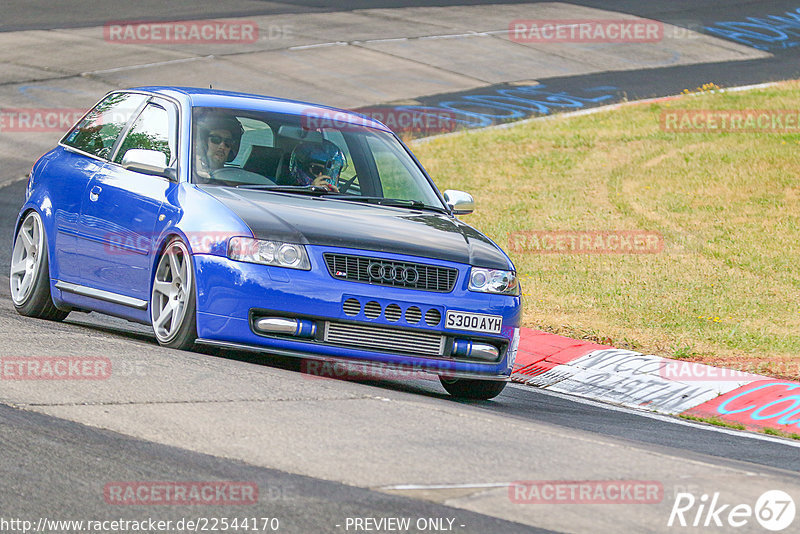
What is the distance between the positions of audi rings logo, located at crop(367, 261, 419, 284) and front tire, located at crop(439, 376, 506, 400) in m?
1.10

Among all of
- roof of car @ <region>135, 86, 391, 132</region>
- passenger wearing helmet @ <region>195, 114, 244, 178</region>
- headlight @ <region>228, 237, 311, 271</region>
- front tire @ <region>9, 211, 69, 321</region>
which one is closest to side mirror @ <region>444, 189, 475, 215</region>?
roof of car @ <region>135, 86, 391, 132</region>

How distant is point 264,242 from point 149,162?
46.5 inches

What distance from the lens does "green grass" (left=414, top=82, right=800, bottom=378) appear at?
11414 millimetres

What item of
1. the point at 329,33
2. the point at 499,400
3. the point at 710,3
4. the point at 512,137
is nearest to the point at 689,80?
the point at 512,137

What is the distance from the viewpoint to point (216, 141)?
27.3ft

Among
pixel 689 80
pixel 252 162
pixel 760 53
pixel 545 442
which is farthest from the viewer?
pixel 760 53

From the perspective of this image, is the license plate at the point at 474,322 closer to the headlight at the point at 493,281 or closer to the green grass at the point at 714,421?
the headlight at the point at 493,281

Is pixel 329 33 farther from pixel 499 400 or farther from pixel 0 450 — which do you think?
pixel 0 450

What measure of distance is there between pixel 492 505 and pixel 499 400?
3705 millimetres

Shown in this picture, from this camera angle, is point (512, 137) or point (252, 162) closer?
point (252, 162)

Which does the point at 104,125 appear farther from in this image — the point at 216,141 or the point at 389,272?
the point at 389,272

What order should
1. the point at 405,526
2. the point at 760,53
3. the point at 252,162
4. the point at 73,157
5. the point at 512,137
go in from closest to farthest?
the point at 405,526 < the point at 252,162 < the point at 73,157 < the point at 512,137 < the point at 760,53

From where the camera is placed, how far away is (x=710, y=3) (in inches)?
1502

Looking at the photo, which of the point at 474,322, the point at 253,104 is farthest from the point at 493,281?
the point at 253,104
